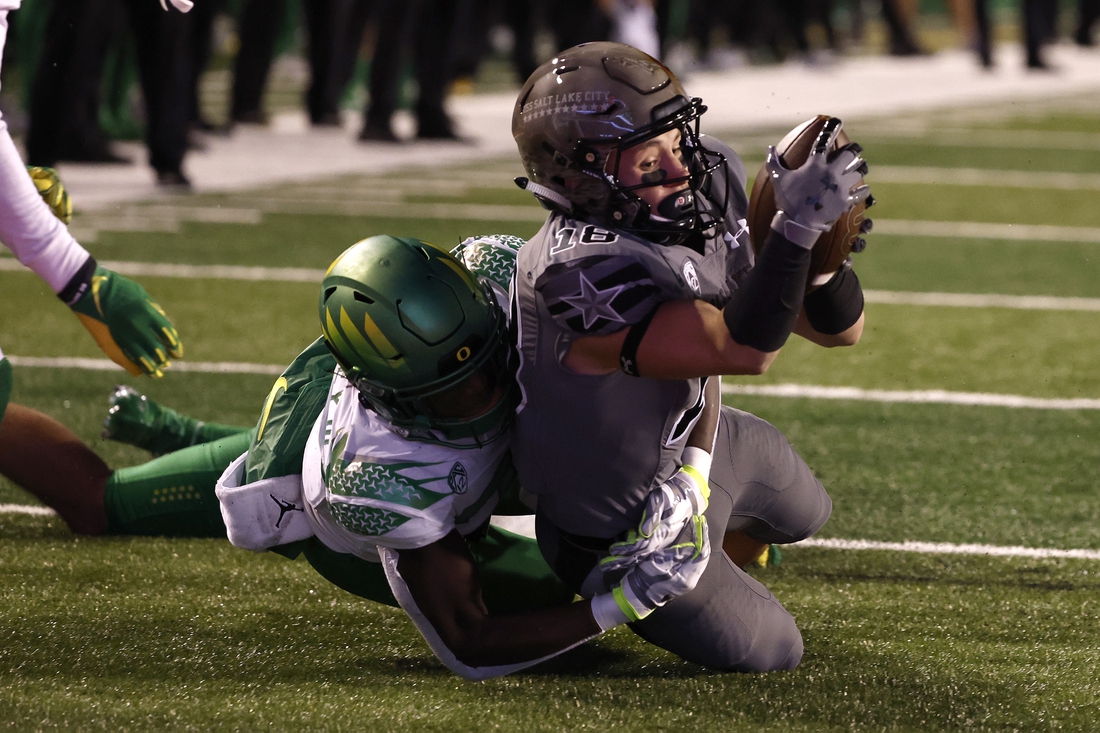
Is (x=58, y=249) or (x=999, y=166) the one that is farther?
(x=999, y=166)

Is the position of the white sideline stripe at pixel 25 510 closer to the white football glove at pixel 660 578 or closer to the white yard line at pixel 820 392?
the white yard line at pixel 820 392

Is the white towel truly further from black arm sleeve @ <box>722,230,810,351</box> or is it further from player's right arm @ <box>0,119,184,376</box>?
black arm sleeve @ <box>722,230,810,351</box>

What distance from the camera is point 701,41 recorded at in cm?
1662

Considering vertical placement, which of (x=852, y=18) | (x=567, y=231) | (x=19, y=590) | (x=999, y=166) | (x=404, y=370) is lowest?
(x=852, y=18)

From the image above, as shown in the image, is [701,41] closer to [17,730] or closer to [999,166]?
[999,166]

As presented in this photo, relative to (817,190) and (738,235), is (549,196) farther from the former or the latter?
(817,190)

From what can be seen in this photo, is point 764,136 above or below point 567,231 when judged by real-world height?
below

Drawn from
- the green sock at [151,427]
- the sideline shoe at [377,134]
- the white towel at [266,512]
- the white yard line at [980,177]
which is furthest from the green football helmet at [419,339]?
the sideline shoe at [377,134]

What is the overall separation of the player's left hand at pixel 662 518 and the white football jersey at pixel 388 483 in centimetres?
25

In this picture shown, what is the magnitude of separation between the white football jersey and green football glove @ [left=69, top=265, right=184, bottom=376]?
1.42 feet

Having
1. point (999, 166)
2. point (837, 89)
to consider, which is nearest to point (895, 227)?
point (999, 166)

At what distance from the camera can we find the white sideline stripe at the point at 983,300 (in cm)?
551

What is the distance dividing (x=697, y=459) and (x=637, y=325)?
1.10ft

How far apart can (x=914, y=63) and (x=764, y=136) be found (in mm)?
8121
